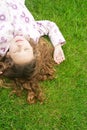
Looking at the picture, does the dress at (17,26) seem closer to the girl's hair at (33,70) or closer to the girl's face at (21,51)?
the girl's hair at (33,70)

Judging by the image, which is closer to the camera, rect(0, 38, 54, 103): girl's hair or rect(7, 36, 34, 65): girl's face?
rect(7, 36, 34, 65): girl's face

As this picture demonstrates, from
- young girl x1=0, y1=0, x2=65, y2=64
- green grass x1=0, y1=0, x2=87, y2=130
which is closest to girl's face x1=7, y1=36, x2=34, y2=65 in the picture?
young girl x1=0, y1=0, x2=65, y2=64

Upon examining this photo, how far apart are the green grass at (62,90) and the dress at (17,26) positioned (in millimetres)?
206

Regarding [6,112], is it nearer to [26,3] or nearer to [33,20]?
[33,20]

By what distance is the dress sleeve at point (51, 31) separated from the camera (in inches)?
193

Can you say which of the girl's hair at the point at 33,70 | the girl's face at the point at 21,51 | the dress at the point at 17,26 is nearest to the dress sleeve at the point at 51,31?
the dress at the point at 17,26

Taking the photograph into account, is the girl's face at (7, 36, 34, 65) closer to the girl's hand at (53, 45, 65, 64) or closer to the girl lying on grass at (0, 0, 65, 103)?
the girl lying on grass at (0, 0, 65, 103)

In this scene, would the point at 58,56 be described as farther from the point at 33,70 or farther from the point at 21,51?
the point at 21,51

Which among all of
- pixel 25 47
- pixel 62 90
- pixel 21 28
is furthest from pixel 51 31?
pixel 25 47

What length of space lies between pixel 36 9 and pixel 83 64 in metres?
0.91

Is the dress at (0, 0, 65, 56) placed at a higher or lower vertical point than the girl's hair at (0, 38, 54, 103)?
higher

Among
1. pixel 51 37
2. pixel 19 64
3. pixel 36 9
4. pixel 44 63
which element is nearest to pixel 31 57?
pixel 19 64

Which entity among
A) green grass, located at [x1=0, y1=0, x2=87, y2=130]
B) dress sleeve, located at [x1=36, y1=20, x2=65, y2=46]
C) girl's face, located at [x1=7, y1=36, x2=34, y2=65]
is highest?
girl's face, located at [x1=7, y1=36, x2=34, y2=65]

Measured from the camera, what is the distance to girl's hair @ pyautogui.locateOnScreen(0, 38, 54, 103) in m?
4.29
